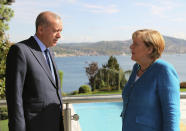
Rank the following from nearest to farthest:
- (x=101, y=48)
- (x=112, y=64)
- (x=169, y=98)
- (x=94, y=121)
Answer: (x=169, y=98) → (x=94, y=121) → (x=112, y=64) → (x=101, y=48)

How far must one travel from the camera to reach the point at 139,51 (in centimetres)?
153

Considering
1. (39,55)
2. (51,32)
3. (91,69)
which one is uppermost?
(51,32)

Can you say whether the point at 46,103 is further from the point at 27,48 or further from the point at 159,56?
the point at 159,56

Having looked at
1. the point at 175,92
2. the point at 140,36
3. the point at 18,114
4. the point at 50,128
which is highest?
the point at 140,36

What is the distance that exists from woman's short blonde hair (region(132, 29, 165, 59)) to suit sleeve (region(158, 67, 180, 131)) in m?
0.13

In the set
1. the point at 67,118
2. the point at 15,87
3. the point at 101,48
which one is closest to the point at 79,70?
the point at 101,48

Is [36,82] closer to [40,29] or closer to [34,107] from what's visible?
[34,107]

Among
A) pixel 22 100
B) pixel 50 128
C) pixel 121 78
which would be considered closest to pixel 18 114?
pixel 22 100

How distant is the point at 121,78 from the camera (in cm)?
2744

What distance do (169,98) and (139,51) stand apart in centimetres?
32

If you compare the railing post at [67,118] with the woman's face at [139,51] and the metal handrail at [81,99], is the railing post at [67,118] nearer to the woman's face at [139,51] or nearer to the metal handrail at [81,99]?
the metal handrail at [81,99]

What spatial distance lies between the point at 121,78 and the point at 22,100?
26.1m

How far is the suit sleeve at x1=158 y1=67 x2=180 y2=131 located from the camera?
54.8 inches

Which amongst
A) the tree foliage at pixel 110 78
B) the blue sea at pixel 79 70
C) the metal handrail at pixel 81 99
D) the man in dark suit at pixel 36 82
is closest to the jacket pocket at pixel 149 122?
the man in dark suit at pixel 36 82
